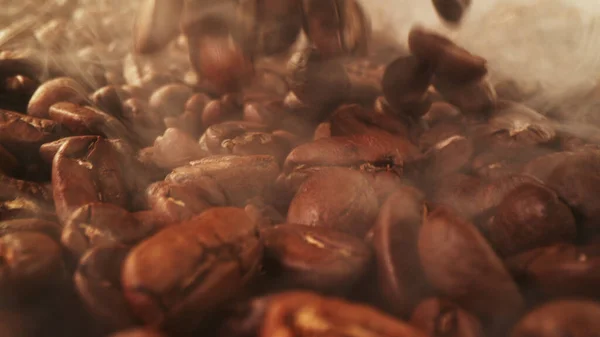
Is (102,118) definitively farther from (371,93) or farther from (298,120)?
(371,93)

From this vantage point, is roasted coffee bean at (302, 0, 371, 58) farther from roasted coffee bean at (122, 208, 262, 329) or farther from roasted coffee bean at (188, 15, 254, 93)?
roasted coffee bean at (122, 208, 262, 329)

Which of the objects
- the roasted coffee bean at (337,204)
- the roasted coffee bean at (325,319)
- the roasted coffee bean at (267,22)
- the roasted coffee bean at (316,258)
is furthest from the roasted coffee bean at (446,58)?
the roasted coffee bean at (325,319)

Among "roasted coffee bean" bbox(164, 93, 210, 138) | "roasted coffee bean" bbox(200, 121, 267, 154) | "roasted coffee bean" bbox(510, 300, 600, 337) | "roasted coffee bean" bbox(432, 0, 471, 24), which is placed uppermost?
"roasted coffee bean" bbox(432, 0, 471, 24)

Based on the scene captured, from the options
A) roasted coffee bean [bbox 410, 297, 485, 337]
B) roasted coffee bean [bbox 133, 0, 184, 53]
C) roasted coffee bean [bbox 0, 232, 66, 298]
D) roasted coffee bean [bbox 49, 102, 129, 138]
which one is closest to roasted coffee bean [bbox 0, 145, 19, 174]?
roasted coffee bean [bbox 49, 102, 129, 138]

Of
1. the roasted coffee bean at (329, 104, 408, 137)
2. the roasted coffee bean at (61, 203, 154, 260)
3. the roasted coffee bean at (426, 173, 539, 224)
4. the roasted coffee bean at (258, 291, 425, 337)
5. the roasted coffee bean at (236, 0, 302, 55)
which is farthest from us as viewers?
the roasted coffee bean at (236, 0, 302, 55)

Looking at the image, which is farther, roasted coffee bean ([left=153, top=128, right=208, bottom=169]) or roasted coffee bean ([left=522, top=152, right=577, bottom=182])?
roasted coffee bean ([left=153, top=128, right=208, bottom=169])

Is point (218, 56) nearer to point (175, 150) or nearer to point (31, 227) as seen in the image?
point (175, 150)

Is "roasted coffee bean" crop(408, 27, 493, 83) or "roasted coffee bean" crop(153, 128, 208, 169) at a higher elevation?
"roasted coffee bean" crop(408, 27, 493, 83)

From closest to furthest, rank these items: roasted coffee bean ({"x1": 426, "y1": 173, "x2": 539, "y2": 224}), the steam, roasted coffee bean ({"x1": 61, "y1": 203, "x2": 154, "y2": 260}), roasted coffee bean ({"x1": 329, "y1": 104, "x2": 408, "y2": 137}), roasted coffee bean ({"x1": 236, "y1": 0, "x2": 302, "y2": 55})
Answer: roasted coffee bean ({"x1": 61, "y1": 203, "x2": 154, "y2": 260}) → roasted coffee bean ({"x1": 426, "y1": 173, "x2": 539, "y2": 224}) → roasted coffee bean ({"x1": 329, "y1": 104, "x2": 408, "y2": 137}) → roasted coffee bean ({"x1": 236, "y1": 0, "x2": 302, "y2": 55}) → the steam
